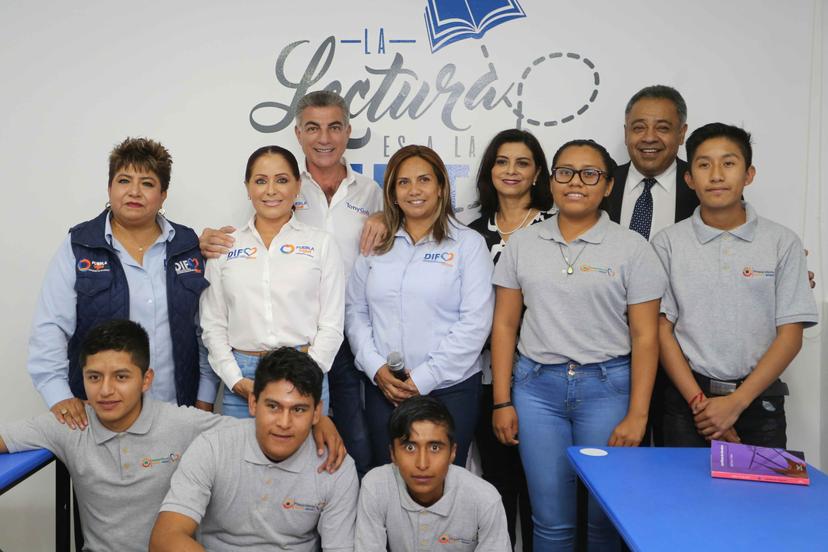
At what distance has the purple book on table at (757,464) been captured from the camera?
69.9 inches

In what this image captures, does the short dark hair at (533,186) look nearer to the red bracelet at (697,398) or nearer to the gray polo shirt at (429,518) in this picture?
the red bracelet at (697,398)

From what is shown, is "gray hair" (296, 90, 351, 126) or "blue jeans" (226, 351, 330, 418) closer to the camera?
"blue jeans" (226, 351, 330, 418)

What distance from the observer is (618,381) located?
2193mm

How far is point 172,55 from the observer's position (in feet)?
10.2

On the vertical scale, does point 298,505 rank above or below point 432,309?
below

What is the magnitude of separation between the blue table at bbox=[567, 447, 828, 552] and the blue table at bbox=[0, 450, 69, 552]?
→ 1590mm

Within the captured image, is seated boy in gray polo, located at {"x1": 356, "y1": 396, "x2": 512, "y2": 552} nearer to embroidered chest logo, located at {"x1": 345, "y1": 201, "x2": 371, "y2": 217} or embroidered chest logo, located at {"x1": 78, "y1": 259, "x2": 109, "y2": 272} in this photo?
embroidered chest logo, located at {"x1": 345, "y1": 201, "x2": 371, "y2": 217}

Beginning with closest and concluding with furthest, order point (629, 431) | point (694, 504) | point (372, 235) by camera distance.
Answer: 1. point (694, 504)
2. point (629, 431)
3. point (372, 235)

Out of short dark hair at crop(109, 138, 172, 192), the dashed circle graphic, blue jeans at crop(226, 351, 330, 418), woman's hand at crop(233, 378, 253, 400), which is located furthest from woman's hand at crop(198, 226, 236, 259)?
the dashed circle graphic

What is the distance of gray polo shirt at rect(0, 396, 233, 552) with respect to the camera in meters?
2.03

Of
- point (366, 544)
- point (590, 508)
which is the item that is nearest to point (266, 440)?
point (366, 544)

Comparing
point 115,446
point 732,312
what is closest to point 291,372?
point 115,446

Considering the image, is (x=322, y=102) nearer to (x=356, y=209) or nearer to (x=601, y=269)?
(x=356, y=209)

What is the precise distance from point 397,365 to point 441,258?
42cm
